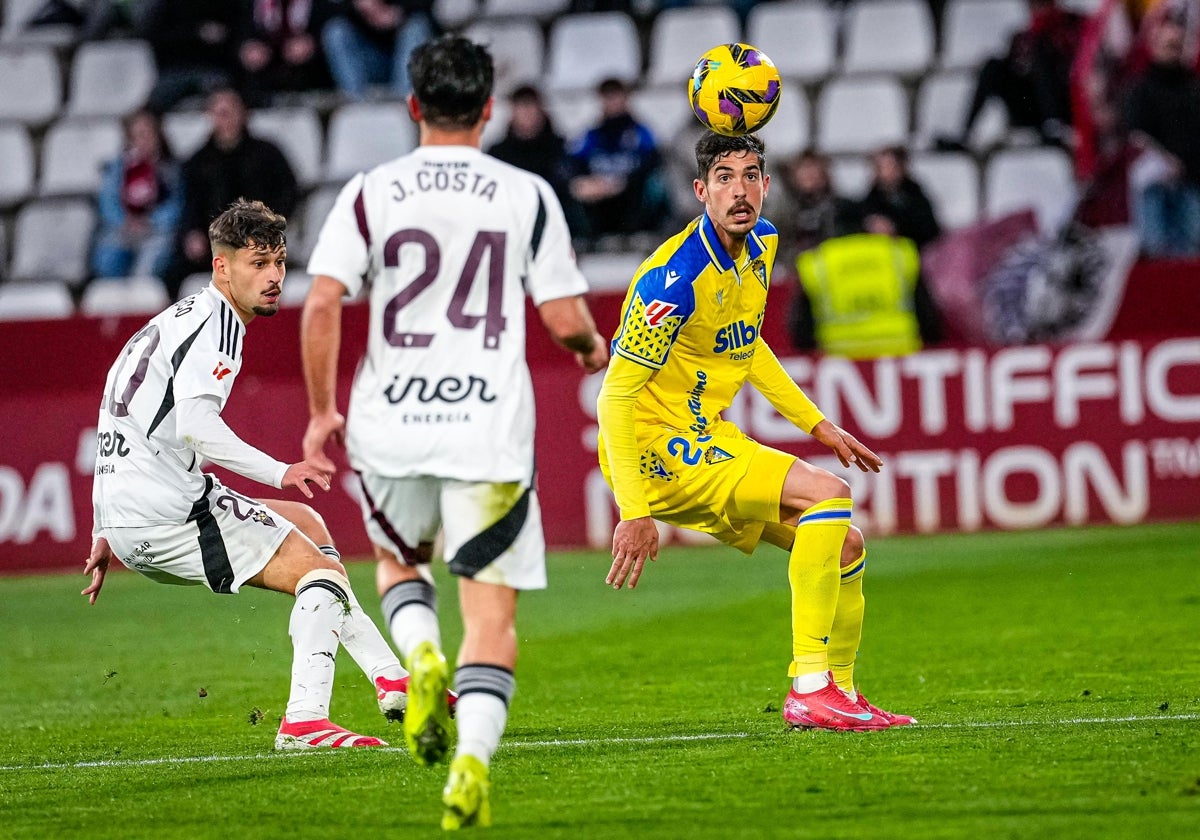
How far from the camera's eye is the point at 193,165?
1455cm

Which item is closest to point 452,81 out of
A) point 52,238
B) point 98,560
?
point 98,560

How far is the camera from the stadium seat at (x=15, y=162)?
677 inches

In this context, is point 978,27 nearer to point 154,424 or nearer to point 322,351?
point 154,424

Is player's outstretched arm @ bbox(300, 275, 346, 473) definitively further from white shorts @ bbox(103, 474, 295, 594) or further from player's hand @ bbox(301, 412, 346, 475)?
white shorts @ bbox(103, 474, 295, 594)

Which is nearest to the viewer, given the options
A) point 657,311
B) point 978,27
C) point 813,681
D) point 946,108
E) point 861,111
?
point 657,311

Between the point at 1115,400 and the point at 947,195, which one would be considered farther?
the point at 947,195

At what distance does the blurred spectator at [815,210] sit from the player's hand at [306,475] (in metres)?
8.83

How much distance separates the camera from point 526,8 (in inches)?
696


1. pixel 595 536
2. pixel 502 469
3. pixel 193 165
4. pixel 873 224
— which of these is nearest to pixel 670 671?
pixel 502 469

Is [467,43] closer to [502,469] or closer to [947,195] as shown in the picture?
[502,469]

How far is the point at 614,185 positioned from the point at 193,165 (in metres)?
3.32

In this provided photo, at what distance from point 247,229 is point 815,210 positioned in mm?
8115

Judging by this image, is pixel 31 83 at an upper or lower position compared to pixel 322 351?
upper

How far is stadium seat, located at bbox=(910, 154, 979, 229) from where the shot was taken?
51.6 feet
